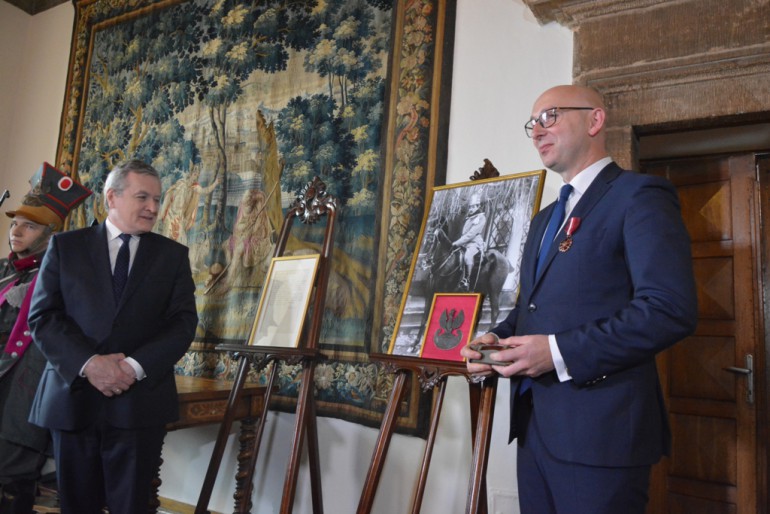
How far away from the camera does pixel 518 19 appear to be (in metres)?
2.87

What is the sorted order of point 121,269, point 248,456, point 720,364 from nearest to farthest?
1. point 121,269
2. point 248,456
3. point 720,364

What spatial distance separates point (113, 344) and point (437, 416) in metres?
1.18

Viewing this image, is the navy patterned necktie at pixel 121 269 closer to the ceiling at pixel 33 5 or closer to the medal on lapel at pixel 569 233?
the medal on lapel at pixel 569 233

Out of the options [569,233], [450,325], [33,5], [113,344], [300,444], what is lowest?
[300,444]

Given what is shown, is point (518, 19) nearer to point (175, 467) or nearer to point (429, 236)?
point (429, 236)

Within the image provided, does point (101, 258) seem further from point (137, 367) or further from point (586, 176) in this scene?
point (586, 176)

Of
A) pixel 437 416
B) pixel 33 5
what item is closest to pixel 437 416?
pixel 437 416

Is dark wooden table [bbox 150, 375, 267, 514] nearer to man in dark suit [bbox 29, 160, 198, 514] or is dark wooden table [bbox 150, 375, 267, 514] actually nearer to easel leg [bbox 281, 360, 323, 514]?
easel leg [bbox 281, 360, 323, 514]

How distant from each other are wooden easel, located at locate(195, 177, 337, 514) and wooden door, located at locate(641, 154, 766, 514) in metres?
1.98

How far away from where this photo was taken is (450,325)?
7.22ft

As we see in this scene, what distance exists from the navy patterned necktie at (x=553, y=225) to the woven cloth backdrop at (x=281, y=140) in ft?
3.97

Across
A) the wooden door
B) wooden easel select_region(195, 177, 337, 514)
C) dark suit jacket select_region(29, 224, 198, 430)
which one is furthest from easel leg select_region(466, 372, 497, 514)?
the wooden door

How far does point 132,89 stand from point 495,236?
3.19 meters

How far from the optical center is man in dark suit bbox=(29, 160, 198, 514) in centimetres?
203
